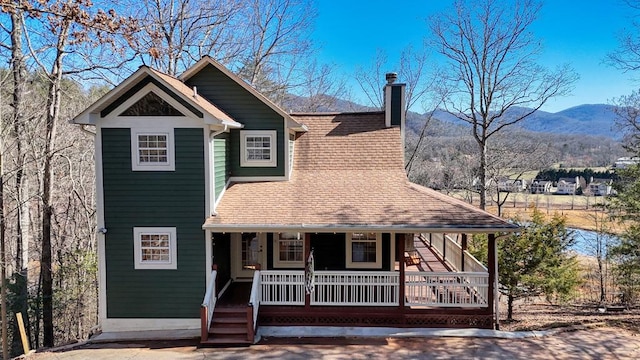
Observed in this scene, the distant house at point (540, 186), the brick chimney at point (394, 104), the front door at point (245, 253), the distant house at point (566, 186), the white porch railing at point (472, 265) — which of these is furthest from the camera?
the distant house at point (566, 186)

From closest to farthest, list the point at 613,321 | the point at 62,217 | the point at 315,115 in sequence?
the point at 613,321 → the point at 315,115 → the point at 62,217

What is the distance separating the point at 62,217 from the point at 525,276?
21.9 meters

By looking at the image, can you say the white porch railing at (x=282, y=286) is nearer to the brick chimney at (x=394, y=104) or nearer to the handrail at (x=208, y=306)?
the handrail at (x=208, y=306)

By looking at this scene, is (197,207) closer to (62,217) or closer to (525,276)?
(525,276)

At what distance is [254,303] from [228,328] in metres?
0.85

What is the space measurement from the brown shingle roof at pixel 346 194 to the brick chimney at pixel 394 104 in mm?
318

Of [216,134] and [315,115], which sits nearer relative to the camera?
[216,134]

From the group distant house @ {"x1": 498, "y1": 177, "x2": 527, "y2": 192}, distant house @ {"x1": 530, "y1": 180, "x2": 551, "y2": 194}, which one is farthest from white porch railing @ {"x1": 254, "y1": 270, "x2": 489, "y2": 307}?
distant house @ {"x1": 530, "y1": 180, "x2": 551, "y2": 194}

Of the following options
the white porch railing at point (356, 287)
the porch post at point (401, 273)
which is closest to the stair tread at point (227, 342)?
the white porch railing at point (356, 287)

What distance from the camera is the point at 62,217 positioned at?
21078 mm

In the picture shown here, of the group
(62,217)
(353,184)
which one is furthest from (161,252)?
(62,217)

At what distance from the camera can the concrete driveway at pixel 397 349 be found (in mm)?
8445

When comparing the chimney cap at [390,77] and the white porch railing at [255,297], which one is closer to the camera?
the white porch railing at [255,297]

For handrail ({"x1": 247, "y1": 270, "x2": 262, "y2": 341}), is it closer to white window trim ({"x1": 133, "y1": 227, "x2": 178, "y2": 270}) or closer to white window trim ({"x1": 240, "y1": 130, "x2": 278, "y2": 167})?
white window trim ({"x1": 133, "y1": 227, "x2": 178, "y2": 270})
